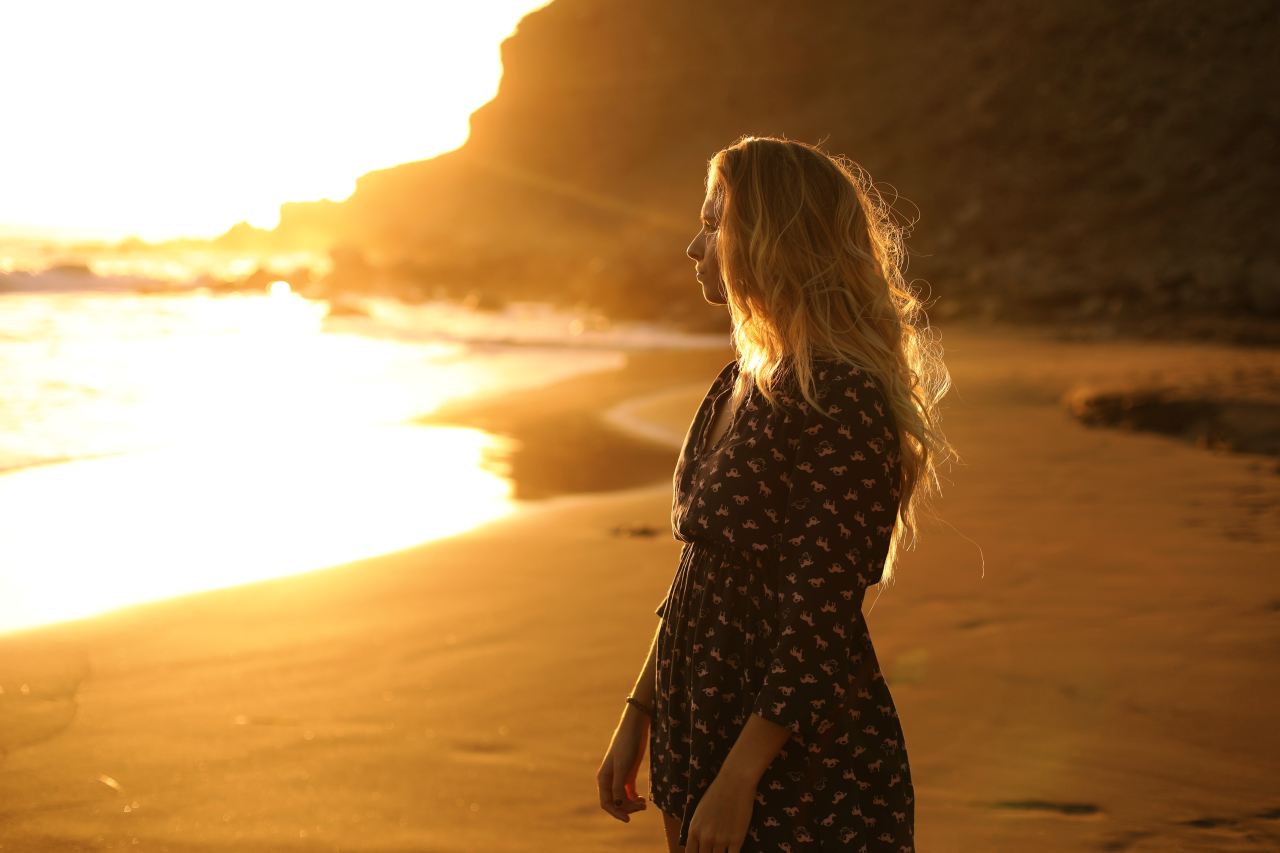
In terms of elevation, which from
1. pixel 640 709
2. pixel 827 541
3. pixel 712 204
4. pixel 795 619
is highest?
pixel 712 204

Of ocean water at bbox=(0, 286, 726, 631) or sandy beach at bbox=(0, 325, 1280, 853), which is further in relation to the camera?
ocean water at bbox=(0, 286, 726, 631)

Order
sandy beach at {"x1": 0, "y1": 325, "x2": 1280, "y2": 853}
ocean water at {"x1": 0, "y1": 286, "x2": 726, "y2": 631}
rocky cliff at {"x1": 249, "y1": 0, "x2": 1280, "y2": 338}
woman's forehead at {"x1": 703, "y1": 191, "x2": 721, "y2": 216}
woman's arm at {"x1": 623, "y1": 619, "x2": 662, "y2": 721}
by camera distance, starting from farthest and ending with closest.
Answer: rocky cliff at {"x1": 249, "y1": 0, "x2": 1280, "y2": 338}
ocean water at {"x1": 0, "y1": 286, "x2": 726, "y2": 631}
sandy beach at {"x1": 0, "y1": 325, "x2": 1280, "y2": 853}
woman's arm at {"x1": 623, "y1": 619, "x2": 662, "y2": 721}
woman's forehead at {"x1": 703, "y1": 191, "x2": 721, "y2": 216}

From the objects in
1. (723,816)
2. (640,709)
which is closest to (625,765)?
(640,709)

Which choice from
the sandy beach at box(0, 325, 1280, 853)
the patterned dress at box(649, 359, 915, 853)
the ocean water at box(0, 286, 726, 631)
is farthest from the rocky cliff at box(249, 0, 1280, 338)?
the patterned dress at box(649, 359, 915, 853)

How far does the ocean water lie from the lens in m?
6.65

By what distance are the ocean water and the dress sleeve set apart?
16.1ft

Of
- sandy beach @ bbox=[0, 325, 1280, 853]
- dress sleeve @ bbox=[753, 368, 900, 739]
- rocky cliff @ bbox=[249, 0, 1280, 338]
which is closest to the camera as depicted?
dress sleeve @ bbox=[753, 368, 900, 739]

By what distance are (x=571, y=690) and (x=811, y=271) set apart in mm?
3150

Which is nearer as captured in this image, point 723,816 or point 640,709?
point 723,816

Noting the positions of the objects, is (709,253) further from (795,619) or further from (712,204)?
(795,619)

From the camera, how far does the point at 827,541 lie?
1.68m

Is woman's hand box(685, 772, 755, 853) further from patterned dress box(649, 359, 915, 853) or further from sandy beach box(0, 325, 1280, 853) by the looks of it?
sandy beach box(0, 325, 1280, 853)

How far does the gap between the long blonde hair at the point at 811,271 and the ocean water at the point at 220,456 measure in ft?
16.1

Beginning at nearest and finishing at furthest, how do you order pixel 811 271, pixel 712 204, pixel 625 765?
pixel 811 271 < pixel 712 204 < pixel 625 765
